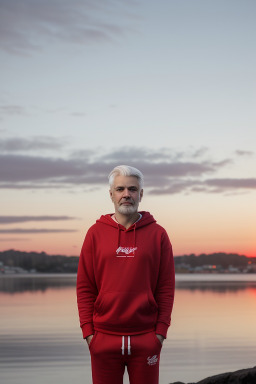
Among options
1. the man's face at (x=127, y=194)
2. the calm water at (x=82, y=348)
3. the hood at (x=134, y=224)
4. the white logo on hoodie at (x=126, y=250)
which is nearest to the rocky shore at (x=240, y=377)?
the hood at (x=134, y=224)

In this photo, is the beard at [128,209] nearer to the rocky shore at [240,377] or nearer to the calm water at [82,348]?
the rocky shore at [240,377]

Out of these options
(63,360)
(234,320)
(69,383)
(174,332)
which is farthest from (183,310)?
(69,383)

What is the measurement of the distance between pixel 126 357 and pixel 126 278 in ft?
1.87

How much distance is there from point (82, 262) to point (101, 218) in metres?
0.37

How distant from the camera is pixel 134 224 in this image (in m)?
4.65

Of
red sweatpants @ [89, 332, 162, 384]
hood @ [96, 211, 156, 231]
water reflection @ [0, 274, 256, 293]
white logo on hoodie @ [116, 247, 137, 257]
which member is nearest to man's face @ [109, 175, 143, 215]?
hood @ [96, 211, 156, 231]

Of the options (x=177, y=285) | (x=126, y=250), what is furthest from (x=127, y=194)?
(x=177, y=285)

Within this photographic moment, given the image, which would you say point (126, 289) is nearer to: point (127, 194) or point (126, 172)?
point (127, 194)

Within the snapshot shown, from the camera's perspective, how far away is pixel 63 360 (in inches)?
628

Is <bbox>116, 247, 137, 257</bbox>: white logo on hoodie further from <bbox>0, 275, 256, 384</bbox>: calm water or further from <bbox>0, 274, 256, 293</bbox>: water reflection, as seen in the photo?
<bbox>0, 274, 256, 293</bbox>: water reflection

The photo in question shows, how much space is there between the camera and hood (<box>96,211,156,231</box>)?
4.66 metres

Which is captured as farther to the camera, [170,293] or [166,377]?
[166,377]

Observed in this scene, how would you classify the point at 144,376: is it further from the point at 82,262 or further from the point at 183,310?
the point at 183,310

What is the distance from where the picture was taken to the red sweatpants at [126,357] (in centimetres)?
445
